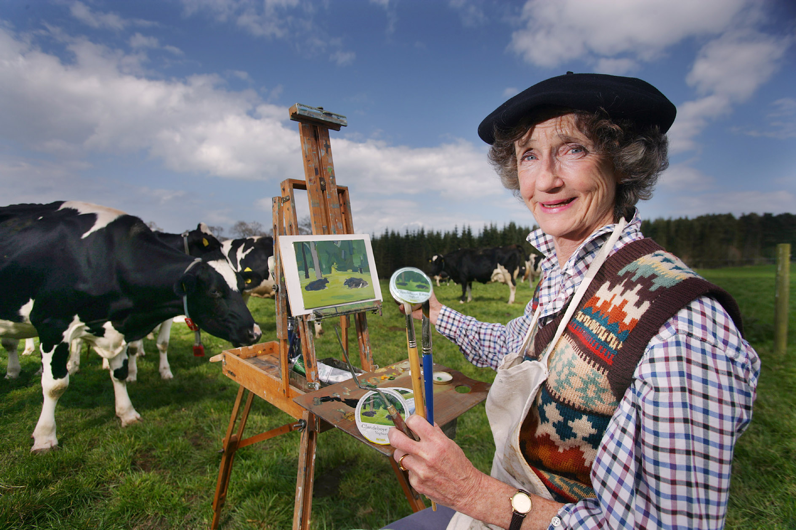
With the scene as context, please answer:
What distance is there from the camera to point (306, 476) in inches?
74.2

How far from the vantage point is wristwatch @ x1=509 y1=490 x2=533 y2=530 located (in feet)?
3.27

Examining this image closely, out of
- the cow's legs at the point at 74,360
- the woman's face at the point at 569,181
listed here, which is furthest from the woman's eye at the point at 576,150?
the cow's legs at the point at 74,360

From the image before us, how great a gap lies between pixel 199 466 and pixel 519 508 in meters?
3.73

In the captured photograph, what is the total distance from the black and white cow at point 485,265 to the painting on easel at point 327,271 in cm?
1244

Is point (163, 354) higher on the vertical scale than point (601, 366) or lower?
lower

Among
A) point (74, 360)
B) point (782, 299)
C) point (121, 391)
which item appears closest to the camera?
point (121, 391)

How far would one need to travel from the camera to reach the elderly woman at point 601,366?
838 mm

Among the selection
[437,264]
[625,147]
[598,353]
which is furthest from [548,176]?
[437,264]

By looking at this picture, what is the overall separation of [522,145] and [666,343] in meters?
0.92

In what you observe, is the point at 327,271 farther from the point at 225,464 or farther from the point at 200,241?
the point at 200,241

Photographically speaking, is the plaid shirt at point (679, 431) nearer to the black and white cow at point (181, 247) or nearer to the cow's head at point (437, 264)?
the black and white cow at point (181, 247)

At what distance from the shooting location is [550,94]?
4.18 feet

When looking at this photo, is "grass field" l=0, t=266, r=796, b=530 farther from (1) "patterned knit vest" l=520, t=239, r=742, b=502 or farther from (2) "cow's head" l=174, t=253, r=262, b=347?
(1) "patterned knit vest" l=520, t=239, r=742, b=502

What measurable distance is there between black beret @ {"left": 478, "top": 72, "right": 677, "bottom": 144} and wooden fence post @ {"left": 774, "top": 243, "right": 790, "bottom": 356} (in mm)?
5812
